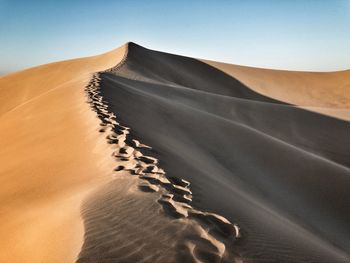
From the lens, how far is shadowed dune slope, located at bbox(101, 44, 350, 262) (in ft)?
9.14

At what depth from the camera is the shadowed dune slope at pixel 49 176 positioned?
243 centimetres

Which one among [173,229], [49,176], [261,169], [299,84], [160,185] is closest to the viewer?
[173,229]

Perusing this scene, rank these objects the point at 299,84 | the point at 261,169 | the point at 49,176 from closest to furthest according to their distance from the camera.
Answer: the point at 49,176, the point at 261,169, the point at 299,84

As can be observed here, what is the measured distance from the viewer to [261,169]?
6.27m

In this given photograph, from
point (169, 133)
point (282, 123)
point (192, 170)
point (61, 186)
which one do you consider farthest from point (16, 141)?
point (282, 123)

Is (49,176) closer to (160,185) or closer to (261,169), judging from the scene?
(160,185)

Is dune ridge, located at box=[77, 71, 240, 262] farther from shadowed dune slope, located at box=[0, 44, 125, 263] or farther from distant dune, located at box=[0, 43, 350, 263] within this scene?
shadowed dune slope, located at box=[0, 44, 125, 263]

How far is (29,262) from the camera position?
224 cm

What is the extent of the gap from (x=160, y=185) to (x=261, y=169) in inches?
137

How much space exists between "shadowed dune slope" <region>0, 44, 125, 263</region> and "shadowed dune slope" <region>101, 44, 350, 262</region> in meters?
0.70

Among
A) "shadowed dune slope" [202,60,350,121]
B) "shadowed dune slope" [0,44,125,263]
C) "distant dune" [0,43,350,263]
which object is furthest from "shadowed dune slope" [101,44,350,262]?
"shadowed dune slope" [202,60,350,121]

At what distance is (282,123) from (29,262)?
11040 millimetres

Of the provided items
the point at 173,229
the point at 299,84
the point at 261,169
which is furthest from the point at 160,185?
the point at 299,84

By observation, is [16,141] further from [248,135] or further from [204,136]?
[248,135]
